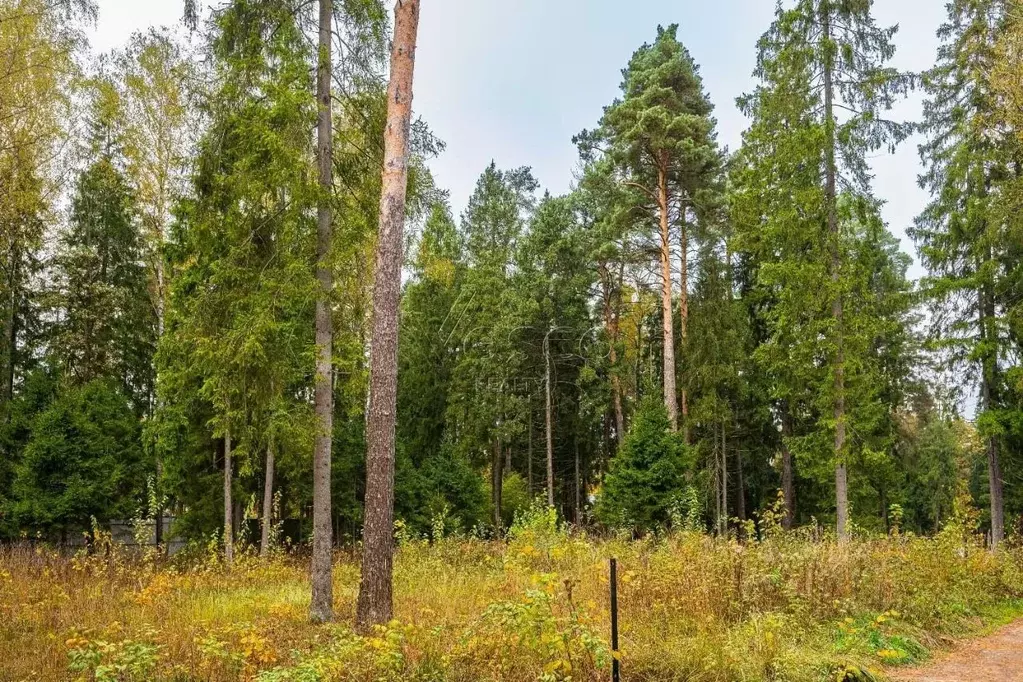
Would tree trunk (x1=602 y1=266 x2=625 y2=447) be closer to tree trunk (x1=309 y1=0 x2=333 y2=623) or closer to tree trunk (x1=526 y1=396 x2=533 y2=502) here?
tree trunk (x1=526 y1=396 x2=533 y2=502)

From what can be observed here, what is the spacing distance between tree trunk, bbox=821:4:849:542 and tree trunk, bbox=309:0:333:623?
1032cm

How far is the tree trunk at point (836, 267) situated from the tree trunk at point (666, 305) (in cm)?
464

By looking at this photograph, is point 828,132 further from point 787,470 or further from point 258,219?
point 258,219

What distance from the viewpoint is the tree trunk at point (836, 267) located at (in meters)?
14.2

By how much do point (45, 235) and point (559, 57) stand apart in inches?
580

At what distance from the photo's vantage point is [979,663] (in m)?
6.48

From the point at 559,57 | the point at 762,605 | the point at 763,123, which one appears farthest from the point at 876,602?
the point at 559,57

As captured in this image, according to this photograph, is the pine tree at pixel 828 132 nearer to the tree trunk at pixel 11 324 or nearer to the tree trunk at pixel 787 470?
the tree trunk at pixel 787 470

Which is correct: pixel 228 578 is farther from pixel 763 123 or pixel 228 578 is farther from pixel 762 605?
pixel 763 123

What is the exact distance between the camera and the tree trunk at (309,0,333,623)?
7961 millimetres

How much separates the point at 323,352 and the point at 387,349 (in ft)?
4.72

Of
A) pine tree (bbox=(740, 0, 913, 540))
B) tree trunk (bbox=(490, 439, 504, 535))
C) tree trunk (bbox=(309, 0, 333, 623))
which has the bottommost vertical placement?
tree trunk (bbox=(490, 439, 504, 535))

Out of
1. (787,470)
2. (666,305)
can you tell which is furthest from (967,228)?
(787,470)

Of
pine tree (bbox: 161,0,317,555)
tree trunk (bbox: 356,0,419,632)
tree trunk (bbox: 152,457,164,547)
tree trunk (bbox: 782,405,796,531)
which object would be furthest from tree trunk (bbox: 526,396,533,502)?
tree trunk (bbox: 356,0,419,632)
